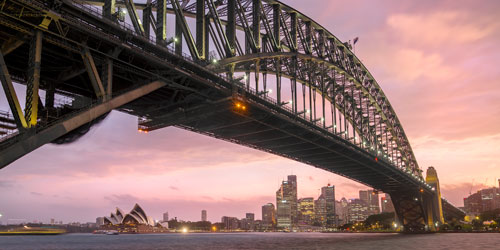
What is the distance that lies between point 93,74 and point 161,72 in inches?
290

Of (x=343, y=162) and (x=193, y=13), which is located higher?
(x=193, y=13)

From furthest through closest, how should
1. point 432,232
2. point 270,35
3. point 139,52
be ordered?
point 432,232 → point 270,35 → point 139,52

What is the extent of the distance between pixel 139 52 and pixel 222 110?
1451 cm

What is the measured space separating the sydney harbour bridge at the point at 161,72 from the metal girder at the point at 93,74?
65 mm

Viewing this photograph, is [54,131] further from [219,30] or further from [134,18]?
[219,30]

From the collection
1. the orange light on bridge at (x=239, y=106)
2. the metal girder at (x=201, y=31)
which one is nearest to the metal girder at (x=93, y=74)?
the metal girder at (x=201, y=31)

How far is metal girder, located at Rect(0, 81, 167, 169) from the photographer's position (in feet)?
76.7

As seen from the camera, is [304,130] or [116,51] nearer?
[116,51]

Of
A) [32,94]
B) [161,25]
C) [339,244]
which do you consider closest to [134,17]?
[161,25]

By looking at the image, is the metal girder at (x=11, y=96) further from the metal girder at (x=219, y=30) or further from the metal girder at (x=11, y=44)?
the metal girder at (x=219, y=30)

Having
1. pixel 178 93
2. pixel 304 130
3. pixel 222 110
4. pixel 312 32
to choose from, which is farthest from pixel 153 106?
pixel 312 32

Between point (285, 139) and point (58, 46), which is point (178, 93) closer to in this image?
point (58, 46)

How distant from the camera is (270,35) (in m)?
54.6

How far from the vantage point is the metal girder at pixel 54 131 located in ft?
76.7
